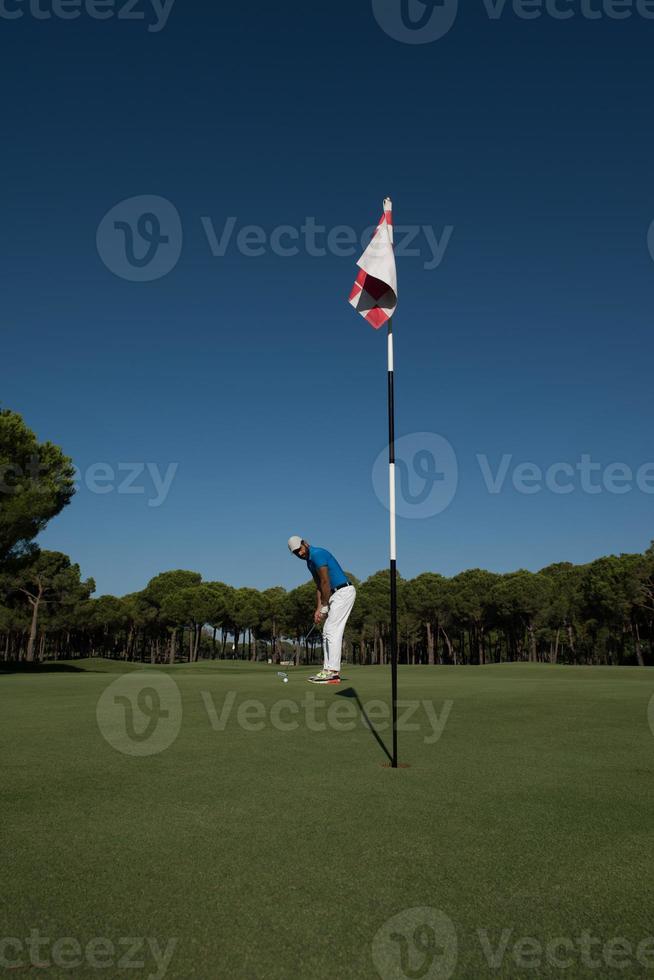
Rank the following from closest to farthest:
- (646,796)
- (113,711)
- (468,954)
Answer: (468,954) < (646,796) < (113,711)

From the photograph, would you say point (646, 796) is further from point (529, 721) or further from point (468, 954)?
point (529, 721)

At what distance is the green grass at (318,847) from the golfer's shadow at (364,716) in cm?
12

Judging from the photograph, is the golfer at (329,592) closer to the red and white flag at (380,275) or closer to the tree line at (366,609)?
the red and white flag at (380,275)

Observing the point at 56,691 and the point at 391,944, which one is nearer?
the point at 391,944

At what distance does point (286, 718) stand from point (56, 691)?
6616 mm

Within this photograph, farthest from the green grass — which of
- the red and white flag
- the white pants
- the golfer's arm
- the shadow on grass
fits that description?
the shadow on grass

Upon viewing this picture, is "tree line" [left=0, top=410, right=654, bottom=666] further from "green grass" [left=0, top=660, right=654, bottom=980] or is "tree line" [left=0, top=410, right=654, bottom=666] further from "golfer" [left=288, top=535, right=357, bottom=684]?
"green grass" [left=0, top=660, right=654, bottom=980]

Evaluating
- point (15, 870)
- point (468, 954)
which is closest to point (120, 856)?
point (15, 870)

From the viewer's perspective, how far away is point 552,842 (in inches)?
151

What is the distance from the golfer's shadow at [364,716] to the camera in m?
6.64

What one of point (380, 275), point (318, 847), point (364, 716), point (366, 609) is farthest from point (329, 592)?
point (366, 609)

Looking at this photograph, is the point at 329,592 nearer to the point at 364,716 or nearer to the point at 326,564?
the point at 326,564

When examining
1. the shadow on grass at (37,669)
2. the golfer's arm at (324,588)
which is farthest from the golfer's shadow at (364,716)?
the shadow on grass at (37,669)

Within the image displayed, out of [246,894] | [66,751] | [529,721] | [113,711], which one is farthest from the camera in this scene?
[113,711]
